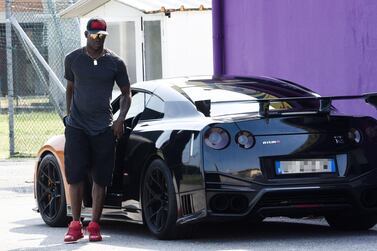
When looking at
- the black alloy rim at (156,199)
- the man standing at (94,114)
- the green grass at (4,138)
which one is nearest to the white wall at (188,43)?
the green grass at (4,138)

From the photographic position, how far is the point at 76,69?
9.34 m

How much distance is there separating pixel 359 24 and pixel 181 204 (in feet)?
13.0

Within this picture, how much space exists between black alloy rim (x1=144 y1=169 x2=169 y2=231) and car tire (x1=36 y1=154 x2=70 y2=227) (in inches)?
57.5

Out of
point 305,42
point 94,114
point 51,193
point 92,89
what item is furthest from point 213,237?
point 305,42

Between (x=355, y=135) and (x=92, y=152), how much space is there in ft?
7.03

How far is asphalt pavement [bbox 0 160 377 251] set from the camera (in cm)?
846

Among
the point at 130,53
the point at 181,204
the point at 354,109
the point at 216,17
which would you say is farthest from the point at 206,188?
the point at 130,53

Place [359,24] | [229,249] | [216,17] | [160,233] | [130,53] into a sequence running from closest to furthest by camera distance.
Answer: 1. [229,249]
2. [160,233]
3. [359,24]
4. [216,17]
5. [130,53]

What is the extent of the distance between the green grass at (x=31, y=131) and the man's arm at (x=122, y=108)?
1094 centimetres

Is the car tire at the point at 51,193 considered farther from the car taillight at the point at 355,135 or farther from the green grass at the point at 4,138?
the green grass at the point at 4,138

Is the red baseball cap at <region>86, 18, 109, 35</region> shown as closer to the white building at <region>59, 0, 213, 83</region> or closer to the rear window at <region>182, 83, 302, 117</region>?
the rear window at <region>182, 83, 302, 117</region>

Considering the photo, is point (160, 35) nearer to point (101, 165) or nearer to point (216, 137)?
point (101, 165)

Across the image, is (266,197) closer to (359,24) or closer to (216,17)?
(359,24)

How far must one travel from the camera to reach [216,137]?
856 cm
